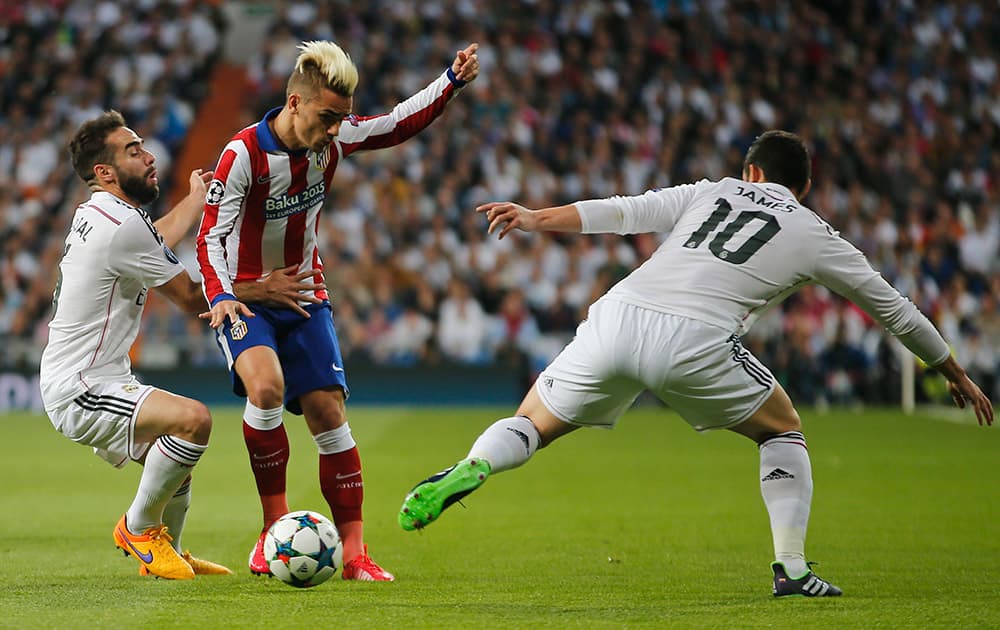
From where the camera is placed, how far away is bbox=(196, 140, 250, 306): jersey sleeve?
A: 636cm

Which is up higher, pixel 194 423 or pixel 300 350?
pixel 300 350

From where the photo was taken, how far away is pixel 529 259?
21.2 m

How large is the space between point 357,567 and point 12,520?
3.37 m

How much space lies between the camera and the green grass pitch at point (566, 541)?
545 cm

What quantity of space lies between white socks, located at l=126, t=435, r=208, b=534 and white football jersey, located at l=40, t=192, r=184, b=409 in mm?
433

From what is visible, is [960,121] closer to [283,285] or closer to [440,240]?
[440,240]

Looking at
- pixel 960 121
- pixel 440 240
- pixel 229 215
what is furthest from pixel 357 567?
pixel 960 121

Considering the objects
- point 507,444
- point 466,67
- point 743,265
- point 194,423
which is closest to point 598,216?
point 743,265

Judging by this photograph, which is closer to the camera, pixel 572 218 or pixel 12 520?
pixel 572 218

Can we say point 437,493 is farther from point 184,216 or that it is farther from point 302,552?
point 184,216

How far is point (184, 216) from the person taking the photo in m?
6.94

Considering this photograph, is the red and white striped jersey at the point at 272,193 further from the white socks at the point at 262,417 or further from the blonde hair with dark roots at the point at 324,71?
the white socks at the point at 262,417

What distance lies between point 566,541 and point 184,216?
278 cm

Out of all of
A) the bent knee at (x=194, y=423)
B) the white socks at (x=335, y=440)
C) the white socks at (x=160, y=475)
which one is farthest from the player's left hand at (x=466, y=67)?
the white socks at (x=160, y=475)
